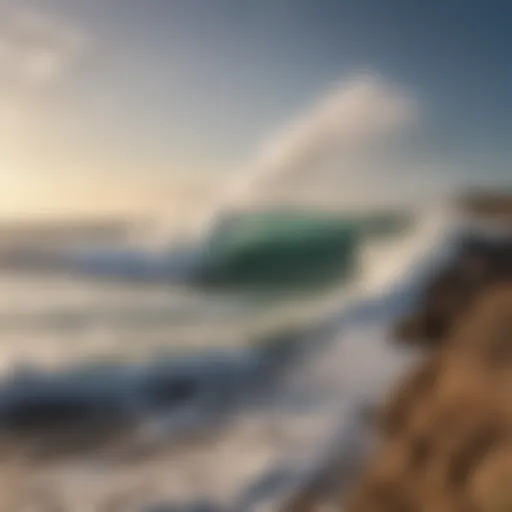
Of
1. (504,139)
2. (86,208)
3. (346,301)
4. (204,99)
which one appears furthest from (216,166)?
(504,139)

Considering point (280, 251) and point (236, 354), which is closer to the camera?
point (236, 354)

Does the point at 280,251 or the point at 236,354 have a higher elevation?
the point at 280,251

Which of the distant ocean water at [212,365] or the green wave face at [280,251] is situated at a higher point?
the green wave face at [280,251]

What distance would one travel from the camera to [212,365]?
115cm

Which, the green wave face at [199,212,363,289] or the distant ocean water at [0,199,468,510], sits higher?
the green wave face at [199,212,363,289]

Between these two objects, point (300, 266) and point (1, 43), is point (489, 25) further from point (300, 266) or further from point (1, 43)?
point (1, 43)

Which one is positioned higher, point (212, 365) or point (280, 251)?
point (280, 251)

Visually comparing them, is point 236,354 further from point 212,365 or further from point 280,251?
point 280,251

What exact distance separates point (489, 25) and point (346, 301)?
0.61 metres

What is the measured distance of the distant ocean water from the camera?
950 millimetres

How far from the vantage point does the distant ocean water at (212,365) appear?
950 mm

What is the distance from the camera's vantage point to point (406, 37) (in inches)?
46.6

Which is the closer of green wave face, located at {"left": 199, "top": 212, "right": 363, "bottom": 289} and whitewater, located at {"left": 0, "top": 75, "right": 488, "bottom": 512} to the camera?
whitewater, located at {"left": 0, "top": 75, "right": 488, "bottom": 512}

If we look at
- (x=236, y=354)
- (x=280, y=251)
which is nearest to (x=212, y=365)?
(x=236, y=354)
